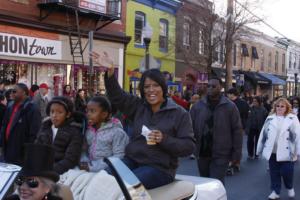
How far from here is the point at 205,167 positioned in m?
6.50

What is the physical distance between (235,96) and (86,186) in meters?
9.89

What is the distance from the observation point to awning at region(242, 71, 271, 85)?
1558 inches

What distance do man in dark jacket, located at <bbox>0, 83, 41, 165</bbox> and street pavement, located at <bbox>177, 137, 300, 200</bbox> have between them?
11.7 feet

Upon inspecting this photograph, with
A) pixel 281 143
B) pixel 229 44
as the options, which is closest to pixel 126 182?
pixel 281 143

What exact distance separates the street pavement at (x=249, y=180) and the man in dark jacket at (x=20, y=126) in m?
3.56

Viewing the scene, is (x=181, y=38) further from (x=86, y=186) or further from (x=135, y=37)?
(x=86, y=186)

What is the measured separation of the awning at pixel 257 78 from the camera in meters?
39.6

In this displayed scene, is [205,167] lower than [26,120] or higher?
lower

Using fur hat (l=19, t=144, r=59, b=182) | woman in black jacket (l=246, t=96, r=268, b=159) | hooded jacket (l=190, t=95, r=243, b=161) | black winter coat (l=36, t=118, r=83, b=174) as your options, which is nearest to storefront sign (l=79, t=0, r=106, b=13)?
woman in black jacket (l=246, t=96, r=268, b=159)

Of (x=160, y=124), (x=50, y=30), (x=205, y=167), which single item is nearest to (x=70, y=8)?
(x=50, y=30)

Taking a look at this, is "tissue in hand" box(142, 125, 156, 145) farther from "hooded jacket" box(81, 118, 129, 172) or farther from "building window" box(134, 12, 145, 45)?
"building window" box(134, 12, 145, 45)

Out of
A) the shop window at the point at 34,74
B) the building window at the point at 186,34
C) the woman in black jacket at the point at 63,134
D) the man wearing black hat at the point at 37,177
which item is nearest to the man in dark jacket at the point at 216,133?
the woman in black jacket at the point at 63,134

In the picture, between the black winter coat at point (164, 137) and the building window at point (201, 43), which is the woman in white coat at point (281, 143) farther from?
the building window at point (201, 43)

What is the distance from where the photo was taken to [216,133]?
6.36m
